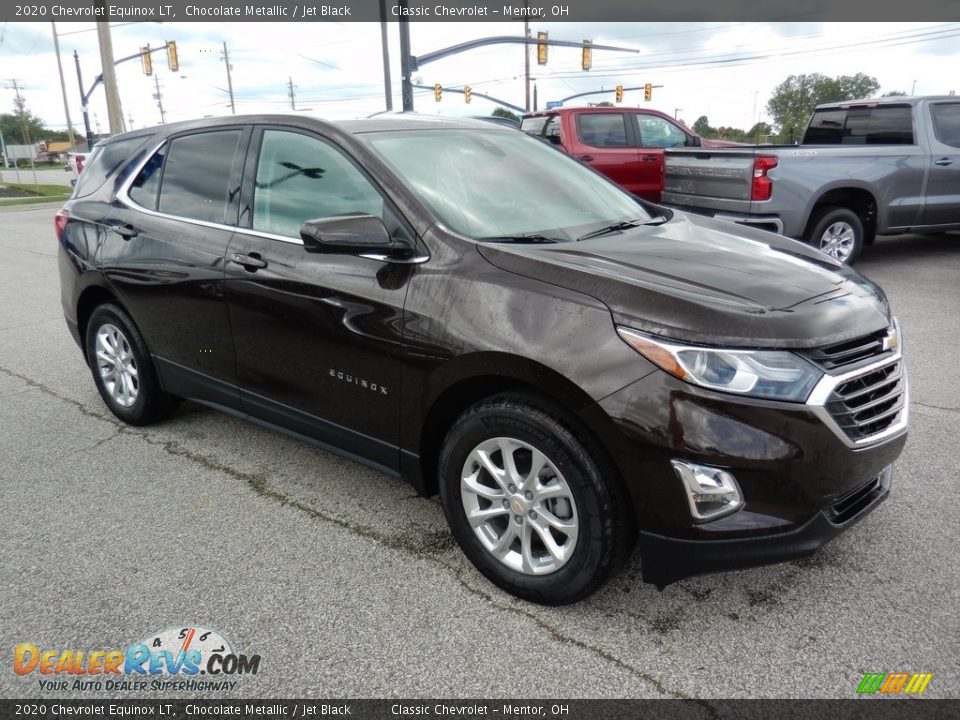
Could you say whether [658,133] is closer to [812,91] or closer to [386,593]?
[386,593]

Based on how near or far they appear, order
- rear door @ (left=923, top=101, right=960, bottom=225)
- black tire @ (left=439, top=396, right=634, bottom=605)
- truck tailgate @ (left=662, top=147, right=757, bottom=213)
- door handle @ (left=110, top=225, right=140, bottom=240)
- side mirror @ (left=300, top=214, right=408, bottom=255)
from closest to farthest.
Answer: black tire @ (left=439, top=396, right=634, bottom=605)
side mirror @ (left=300, top=214, right=408, bottom=255)
door handle @ (left=110, top=225, right=140, bottom=240)
truck tailgate @ (left=662, top=147, right=757, bottom=213)
rear door @ (left=923, top=101, right=960, bottom=225)

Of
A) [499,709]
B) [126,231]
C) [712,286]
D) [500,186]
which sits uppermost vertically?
[500,186]

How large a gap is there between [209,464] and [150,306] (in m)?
0.90

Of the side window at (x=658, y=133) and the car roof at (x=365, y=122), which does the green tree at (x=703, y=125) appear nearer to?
the side window at (x=658, y=133)

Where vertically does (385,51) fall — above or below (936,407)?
above

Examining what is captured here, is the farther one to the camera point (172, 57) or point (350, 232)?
point (172, 57)

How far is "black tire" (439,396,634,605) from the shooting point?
8.11ft

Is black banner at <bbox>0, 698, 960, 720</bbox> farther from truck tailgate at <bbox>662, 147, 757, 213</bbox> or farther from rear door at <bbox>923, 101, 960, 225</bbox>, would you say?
rear door at <bbox>923, 101, 960, 225</bbox>

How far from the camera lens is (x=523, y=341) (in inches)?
100.0

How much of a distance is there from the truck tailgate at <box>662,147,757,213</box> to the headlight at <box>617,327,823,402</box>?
6.15m

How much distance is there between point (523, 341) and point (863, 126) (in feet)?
28.9

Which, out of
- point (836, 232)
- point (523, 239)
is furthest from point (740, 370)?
point (836, 232)

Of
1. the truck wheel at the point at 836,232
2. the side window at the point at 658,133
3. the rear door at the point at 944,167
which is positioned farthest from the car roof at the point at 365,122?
the side window at the point at 658,133

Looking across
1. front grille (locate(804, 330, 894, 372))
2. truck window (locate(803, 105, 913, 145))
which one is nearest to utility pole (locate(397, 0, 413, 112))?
truck window (locate(803, 105, 913, 145))
